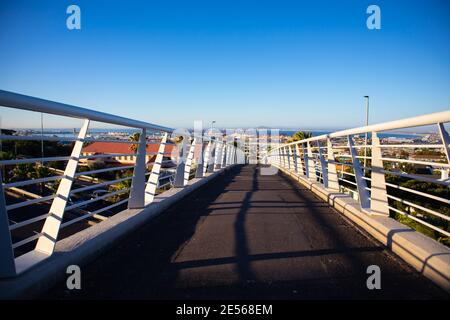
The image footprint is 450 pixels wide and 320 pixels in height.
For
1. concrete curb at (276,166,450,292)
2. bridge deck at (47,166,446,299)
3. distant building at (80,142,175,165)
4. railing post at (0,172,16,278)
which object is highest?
distant building at (80,142,175,165)

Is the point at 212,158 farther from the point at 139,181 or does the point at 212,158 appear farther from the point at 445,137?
the point at 445,137

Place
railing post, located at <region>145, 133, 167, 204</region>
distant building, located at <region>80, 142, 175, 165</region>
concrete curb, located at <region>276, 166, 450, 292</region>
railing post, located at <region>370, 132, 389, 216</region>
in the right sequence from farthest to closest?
1. railing post, located at <region>145, 133, 167, 204</region>
2. railing post, located at <region>370, 132, 389, 216</region>
3. distant building, located at <region>80, 142, 175, 165</region>
4. concrete curb, located at <region>276, 166, 450, 292</region>

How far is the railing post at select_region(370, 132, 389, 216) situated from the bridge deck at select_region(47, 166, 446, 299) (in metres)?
0.50

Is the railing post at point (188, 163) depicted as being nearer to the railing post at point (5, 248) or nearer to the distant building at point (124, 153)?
the distant building at point (124, 153)

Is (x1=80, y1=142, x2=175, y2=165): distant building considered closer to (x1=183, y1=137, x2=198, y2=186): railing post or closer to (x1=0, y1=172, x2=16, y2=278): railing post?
(x1=183, y1=137, x2=198, y2=186): railing post

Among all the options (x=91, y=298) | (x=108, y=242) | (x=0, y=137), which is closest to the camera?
(x=0, y=137)

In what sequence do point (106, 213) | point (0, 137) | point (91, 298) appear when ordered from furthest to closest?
point (106, 213)
point (91, 298)
point (0, 137)

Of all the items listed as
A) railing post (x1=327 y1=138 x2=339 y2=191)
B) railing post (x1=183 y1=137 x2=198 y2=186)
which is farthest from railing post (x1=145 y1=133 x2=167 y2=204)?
railing post (x1=327 y1=138 x2=339 y2=191)

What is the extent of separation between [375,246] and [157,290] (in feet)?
8.83

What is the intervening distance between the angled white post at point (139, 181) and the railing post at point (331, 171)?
4.00m

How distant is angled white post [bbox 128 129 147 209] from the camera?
5.07m
